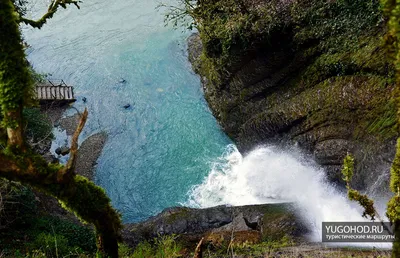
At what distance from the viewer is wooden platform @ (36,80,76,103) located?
22.4m

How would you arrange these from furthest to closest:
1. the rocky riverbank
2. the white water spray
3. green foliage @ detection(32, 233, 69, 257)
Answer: the rocky riverbank, the white water spray, green foliage @ detection(32, 233, 69, 257)

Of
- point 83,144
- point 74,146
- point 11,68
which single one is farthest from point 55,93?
point 74,146

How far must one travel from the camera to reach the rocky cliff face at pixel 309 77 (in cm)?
1162

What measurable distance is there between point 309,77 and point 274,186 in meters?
4.66

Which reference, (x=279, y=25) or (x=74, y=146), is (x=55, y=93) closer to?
(x=279, y=25)

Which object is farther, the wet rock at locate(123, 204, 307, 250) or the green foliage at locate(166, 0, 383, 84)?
the green foliage at locate(166, 0, 383, 84)

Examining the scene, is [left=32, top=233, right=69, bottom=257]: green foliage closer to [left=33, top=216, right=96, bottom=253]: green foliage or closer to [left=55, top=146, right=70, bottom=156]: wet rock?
[left=33, top=216, right=96, bottom=253]: green foliage

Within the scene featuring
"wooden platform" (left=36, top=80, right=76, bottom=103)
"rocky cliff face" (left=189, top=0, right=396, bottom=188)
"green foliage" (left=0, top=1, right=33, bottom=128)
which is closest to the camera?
"green foliage" (left=0, top=1, right=33, bottom=128)

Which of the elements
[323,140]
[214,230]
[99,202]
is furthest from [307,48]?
[99,202]

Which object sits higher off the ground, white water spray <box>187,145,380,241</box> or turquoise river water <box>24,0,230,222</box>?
turquoise river water <box>24,0,230,222</box>

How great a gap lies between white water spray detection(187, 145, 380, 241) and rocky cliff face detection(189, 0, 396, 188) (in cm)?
63

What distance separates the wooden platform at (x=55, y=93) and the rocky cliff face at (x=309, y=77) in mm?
9999

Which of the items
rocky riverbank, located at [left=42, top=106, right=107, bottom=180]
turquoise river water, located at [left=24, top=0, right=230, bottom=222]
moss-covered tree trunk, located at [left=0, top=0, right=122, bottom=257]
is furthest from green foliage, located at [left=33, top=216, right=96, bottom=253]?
moss-covered tree trunk, located at [left=0, top=0, right=122, bottom=257]

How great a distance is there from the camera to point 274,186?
1548cm
